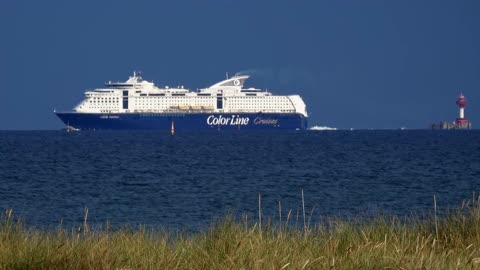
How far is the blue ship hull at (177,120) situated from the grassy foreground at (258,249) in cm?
10186

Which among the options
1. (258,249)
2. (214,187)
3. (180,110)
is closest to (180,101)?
(180,110)

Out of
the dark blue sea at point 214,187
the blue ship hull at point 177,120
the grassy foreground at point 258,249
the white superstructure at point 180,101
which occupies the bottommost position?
the dark blue sea at point 214,187

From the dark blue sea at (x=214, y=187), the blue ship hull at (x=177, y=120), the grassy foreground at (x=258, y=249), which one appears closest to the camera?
the grassy foreground at (x=258, y=249)

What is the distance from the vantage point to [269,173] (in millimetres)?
31375

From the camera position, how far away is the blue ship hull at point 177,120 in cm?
11200

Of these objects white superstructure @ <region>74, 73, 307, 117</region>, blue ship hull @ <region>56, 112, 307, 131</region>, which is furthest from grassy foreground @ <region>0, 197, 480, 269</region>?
white superstructure @ <region>74, 73, 307, 117</region>

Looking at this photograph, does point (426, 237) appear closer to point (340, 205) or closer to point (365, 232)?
point (365, 232)

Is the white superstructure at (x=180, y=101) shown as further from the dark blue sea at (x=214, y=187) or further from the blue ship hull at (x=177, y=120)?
the dark blue sea at (x=214, y=187)

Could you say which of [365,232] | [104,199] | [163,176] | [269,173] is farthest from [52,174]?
[365,232]

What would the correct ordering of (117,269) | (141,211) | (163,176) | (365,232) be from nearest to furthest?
(117,269) → (365,232) → (141,211) → (163,176)

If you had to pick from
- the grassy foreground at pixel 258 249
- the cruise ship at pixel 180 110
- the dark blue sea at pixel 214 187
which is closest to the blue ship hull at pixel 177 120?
the cruise ship at pixel 180 110

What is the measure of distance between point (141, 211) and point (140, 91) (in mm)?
97980

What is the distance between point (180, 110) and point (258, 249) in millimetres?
105140

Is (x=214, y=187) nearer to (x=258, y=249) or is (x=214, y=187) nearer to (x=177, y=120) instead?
(x=258, y=249)
